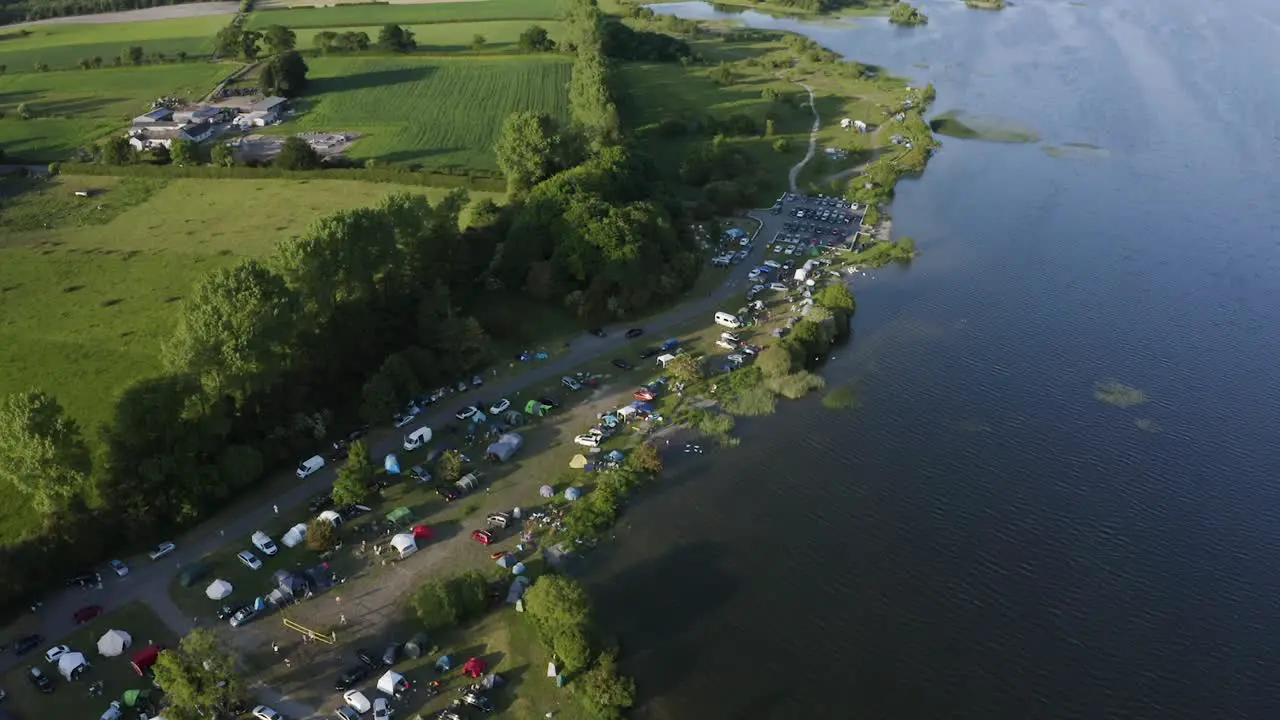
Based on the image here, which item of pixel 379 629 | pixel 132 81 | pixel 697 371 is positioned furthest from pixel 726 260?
pixel 132 81

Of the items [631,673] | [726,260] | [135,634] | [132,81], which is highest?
[132,81]

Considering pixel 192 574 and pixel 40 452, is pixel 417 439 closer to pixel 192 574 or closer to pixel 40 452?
pixel 192 574

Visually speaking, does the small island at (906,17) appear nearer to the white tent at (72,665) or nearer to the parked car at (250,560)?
the parked car at (250,560)

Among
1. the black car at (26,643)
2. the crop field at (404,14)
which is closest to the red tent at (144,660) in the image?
the black car at (26,643)

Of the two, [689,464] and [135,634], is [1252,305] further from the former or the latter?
[135,634]

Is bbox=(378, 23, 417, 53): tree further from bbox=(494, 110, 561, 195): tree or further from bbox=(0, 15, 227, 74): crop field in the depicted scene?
bbox=(494, 110, 561, 195): tree

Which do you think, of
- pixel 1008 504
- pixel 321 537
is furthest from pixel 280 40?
pixel 1008 504
